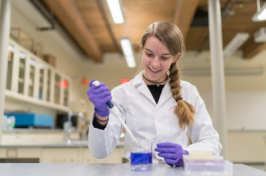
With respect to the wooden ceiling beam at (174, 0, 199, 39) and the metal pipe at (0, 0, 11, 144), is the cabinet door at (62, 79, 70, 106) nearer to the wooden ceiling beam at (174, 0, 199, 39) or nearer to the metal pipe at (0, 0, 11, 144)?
the wooden ceiling beam at (174, 0, 199, 39)

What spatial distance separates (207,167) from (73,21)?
17.3 ft

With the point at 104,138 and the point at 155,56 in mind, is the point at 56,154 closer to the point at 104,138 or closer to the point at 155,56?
the point at 104,138

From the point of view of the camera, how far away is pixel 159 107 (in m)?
1.49

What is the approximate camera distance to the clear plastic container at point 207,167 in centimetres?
85

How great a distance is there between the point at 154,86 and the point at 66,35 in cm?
604

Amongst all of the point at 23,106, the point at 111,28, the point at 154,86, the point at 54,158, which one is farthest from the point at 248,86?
the point at 154,86

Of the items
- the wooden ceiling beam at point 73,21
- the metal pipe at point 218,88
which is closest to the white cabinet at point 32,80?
the wooden ceiling beam at point 73,21

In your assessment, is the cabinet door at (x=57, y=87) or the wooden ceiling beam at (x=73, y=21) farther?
the cabinet door at (x=57, y=87)

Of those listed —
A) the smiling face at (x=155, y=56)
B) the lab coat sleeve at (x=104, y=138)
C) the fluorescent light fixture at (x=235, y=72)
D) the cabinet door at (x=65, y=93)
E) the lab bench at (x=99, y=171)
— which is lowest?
the lab bench at (x=99, y=171)

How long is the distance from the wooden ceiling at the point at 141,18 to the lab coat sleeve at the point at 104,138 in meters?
3.90

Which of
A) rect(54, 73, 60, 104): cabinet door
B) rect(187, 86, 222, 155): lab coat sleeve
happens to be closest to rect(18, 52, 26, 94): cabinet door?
rect(54, 73, 60, 104): cabinet door

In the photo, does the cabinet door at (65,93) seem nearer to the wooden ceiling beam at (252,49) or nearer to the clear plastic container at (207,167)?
the wooden ceiling beam at (252,49)

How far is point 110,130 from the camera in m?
1.37

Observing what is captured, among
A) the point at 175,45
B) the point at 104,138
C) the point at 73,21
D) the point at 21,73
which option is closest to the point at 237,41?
the point at 73,21
